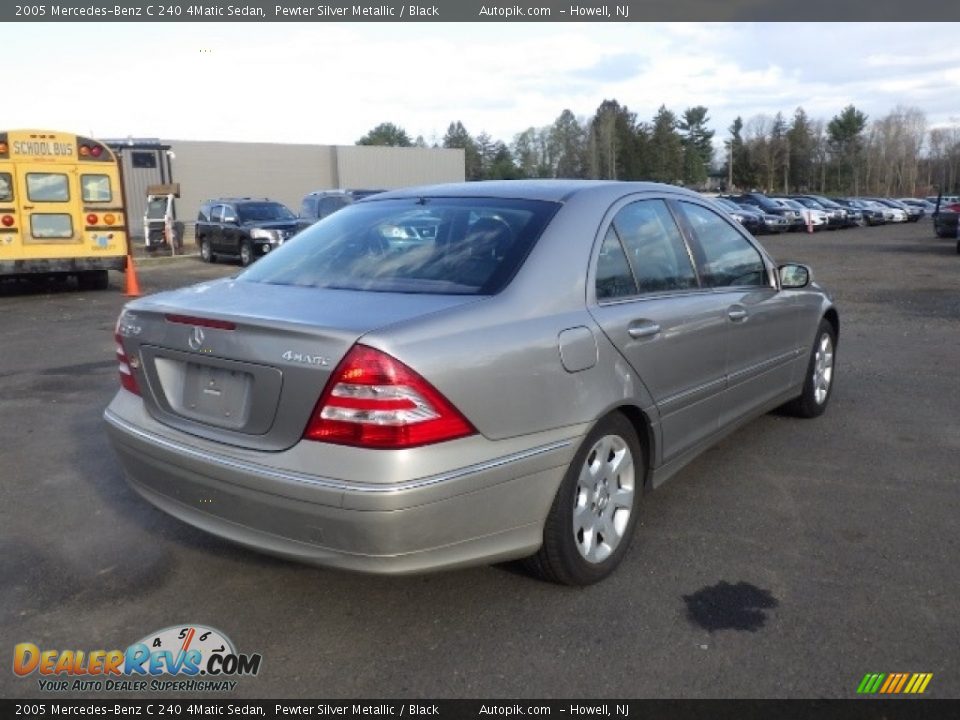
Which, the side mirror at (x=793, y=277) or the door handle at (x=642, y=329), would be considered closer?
the door handle at (x=642, y=329)

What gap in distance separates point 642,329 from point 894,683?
162 centimetres

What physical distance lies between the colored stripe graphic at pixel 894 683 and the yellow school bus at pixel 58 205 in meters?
14.1

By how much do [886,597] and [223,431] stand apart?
2661 mm

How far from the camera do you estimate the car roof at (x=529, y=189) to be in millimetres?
3754

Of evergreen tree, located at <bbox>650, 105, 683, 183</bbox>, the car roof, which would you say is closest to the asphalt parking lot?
the car roof

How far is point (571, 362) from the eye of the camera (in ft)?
10.4

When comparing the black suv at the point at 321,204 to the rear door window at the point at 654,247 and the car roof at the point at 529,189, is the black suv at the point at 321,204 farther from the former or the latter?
the rear door window at the point at 654,247

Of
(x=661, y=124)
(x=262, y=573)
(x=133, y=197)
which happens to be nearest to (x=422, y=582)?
(x=262, y=573)

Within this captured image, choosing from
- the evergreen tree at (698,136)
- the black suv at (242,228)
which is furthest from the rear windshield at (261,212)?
the evergreen tree at (698,136)

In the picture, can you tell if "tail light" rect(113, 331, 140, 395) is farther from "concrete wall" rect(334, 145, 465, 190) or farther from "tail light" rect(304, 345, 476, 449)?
"concrete wall" rect(334, 145, 465, 190)

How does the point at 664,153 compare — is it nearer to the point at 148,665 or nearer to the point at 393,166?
the point at 393,166

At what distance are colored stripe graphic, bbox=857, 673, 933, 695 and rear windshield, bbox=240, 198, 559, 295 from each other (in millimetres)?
1856

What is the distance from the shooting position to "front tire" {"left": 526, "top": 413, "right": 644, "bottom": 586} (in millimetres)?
3176
